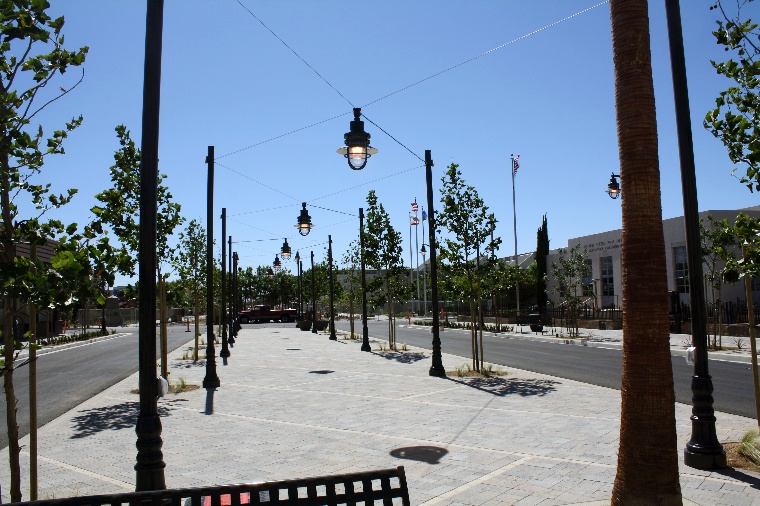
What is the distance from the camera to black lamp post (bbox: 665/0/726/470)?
22.7 feet

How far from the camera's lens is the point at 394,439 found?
28.3 feet

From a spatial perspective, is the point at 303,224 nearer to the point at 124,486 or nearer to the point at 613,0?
the point at 124,486

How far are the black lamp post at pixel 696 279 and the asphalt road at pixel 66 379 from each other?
952 cm

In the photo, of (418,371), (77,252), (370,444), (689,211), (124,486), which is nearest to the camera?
(77,252)

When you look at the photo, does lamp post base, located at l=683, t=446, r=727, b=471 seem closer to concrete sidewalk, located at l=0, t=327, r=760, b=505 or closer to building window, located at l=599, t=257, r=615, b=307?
concrete sidewalk, located at l=0, t=327, r=760, b=505

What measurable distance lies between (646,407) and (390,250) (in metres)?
22.0

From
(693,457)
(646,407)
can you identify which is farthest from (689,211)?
(646,407)

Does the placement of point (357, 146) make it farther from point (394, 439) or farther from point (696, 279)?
point (696, 279)

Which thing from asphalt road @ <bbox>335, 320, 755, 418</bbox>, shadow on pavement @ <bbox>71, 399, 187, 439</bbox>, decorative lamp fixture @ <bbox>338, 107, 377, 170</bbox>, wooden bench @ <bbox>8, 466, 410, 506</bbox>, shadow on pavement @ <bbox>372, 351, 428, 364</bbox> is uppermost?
decorative lamp fixture @ <bbox>338, 107, 377, 170</bbox>

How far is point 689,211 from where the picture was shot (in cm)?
716

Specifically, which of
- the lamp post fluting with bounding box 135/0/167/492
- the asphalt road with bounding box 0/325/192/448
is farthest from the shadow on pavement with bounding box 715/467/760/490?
the asphalt road with bounding box 0/325/192/448

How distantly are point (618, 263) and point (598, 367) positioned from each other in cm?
3042

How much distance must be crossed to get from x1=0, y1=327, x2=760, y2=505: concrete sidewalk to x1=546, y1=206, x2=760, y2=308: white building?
2872 centimetres

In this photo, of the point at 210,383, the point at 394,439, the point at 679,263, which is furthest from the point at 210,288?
the point at 679,263
